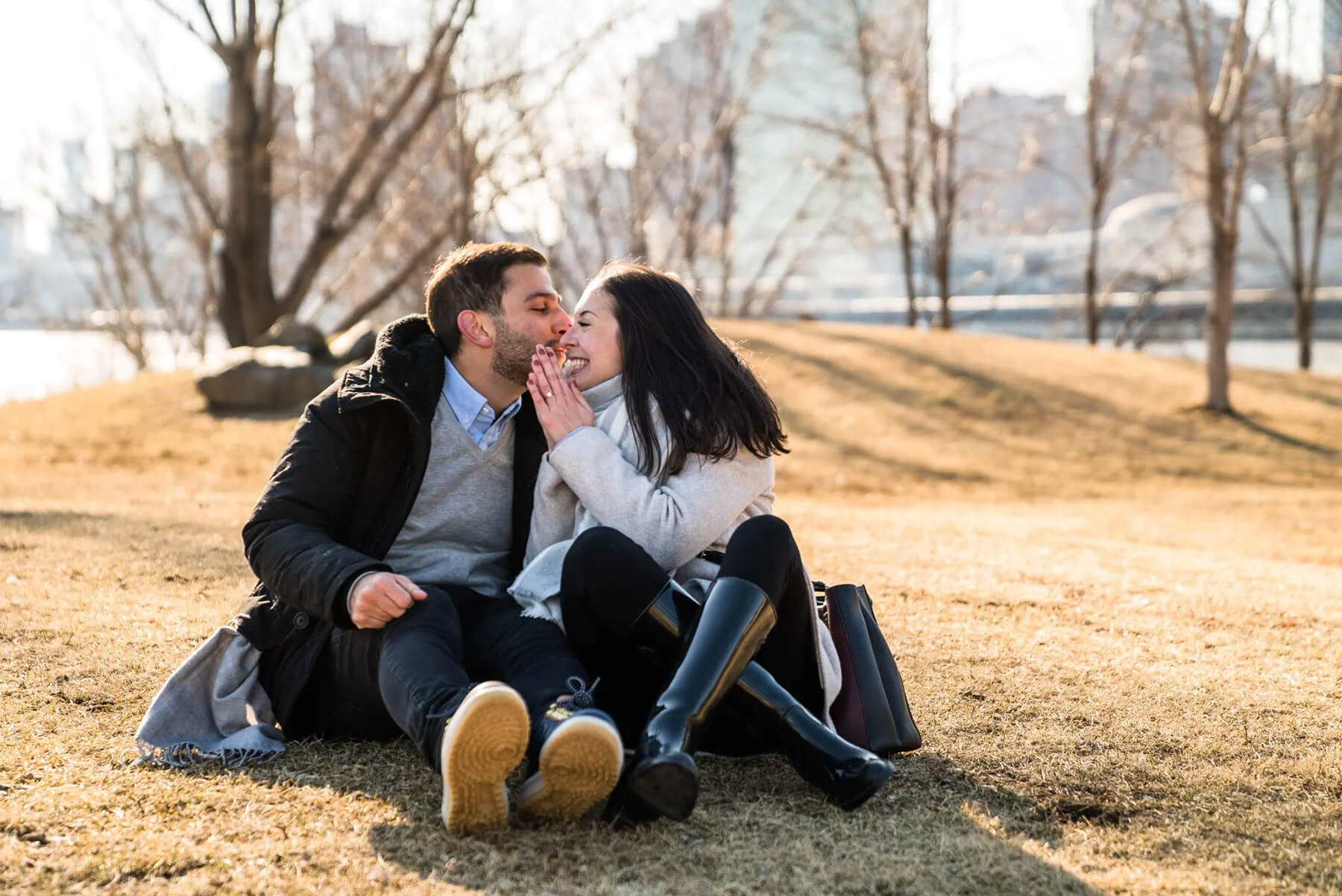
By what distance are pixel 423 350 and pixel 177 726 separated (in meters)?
1.10

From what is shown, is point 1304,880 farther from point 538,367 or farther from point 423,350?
point 423,350

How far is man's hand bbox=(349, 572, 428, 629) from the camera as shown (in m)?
2.63

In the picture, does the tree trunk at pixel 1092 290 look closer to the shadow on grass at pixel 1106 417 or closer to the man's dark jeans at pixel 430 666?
the shadow on grass at pixel 1106 417

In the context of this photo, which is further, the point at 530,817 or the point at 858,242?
the point at 858,242

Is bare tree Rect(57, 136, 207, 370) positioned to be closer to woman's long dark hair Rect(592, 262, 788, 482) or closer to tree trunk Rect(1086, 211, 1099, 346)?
tree trunk Rect(1086, 211, 1099, 346)

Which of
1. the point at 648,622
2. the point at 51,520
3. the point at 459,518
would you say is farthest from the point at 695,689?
the point at 51,520

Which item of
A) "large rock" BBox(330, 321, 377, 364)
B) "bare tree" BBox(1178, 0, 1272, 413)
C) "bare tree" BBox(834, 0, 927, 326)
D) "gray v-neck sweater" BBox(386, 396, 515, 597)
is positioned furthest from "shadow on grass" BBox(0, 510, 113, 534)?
"bare tree" BBox(834, 0, 927, 326)

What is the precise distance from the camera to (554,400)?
309cm

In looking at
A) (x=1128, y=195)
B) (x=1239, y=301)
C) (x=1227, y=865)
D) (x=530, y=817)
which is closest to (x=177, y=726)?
(x=530, y=817)

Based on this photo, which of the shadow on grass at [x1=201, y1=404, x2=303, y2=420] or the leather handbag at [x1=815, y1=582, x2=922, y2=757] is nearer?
the leather handbag at [x1=815, y1=582, x2=922, y2=757]

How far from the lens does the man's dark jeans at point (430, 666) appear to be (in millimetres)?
2496

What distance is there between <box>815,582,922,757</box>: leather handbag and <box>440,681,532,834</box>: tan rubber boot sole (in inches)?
37.1

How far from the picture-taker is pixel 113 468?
11.7 metres

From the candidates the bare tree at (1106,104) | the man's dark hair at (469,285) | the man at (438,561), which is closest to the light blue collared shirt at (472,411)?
the man at (438,561)
